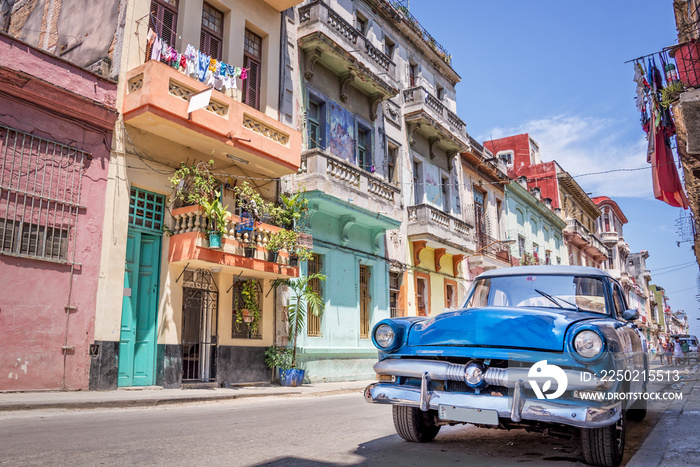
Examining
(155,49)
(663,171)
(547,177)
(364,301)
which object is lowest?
(364,301)

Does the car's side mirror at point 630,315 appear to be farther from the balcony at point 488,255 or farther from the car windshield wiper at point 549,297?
the balcony at point 488,255

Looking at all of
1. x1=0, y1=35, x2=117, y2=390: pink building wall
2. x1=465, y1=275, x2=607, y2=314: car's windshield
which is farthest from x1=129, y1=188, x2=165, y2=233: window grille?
x1=465, y1=275, x2=607, y2=314: car's windshield

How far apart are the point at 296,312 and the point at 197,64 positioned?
21.2ft

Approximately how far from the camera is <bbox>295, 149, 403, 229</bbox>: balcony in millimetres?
14640

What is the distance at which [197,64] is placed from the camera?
12344 millimetres

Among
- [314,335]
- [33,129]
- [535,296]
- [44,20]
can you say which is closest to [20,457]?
[535,296]

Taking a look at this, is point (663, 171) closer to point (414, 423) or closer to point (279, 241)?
point (279, 241)

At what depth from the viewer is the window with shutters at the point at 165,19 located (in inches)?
484

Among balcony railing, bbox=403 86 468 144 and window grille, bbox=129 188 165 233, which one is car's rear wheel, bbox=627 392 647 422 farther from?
balcony railing, bbox=403 86 468 144

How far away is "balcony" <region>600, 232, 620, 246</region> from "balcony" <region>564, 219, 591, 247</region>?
9673 millimetres

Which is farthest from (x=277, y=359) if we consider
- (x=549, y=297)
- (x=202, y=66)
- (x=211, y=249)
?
(x=549, y=297)

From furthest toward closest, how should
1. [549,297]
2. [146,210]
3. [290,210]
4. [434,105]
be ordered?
[434,105], [290,210], [146,210], [549,297]

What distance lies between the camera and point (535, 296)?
17.2 ft

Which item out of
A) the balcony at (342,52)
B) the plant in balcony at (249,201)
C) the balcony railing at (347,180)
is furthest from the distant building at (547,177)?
the plant in balcony at (249,201)
